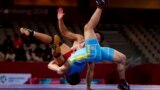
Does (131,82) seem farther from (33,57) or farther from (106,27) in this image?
(106,27)

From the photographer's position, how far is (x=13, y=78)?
455 inches

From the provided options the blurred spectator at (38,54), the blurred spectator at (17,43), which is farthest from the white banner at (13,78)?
the blurred spectator at (17,43)

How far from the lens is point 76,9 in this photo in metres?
17.4

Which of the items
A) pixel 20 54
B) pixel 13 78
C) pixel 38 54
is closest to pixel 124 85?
pixel 13 78

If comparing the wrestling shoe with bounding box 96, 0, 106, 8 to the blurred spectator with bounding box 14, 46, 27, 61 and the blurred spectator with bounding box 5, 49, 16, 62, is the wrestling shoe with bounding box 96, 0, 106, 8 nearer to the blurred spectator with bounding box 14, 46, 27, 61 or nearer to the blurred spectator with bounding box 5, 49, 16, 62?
the blurred spectator with bounding box 5, 49, 16, 62

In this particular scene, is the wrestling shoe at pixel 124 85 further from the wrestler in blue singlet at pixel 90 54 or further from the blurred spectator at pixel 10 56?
the blurred spectator at pixel 10 56

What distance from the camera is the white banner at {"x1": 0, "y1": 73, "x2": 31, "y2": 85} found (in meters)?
11.4

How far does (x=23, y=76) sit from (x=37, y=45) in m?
2.34

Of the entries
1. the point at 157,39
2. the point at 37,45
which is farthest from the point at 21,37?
the point at 157,39

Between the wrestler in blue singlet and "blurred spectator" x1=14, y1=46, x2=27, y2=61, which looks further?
"blurred spectator" x1=14, y1=46, x2=27, y2=61

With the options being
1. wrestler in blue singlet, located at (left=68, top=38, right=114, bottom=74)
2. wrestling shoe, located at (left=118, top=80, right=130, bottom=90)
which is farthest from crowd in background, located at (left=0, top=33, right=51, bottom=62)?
wrestling shoe, located at (left=118, top=80, right=130, bottom=90)

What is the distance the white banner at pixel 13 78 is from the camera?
1143 centimetres

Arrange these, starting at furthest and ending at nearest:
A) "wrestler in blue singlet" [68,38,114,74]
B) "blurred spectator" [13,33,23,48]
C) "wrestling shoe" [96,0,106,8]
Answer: "blurred spectator" [13,33,23,48]
"wrestling shoe" [96,0,106,8]
"wrestler in blue singlet" [68,38,114,74]

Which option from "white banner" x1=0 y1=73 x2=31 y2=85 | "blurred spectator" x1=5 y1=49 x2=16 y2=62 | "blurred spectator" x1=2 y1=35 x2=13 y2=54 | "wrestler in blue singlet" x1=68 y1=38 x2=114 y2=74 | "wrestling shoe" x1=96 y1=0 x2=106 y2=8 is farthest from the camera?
"blurred spectator" x1=2 y1=35 x2=13 y2=54
